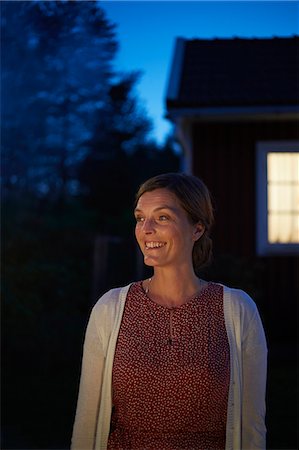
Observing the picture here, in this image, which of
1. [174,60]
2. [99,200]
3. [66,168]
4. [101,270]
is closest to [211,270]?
[101,270]

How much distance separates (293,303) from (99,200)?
63.0 feet

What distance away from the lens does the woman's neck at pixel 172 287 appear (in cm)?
220

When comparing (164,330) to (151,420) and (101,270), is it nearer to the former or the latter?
(151,420)

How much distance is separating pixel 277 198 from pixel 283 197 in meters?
0.09

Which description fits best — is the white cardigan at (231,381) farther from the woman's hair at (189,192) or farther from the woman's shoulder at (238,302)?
the woman's hair at (189,192)

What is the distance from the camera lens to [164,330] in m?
2.07

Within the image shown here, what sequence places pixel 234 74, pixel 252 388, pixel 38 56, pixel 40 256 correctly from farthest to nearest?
pixel 38 56
pixel 234 74
pixel 40 256
pixel 252 388

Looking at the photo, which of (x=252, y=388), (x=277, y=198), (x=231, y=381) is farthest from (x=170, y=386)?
(x=277, y=198)

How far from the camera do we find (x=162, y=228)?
2133mm

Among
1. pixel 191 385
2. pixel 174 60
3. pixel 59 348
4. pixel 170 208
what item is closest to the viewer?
pixel 191 385

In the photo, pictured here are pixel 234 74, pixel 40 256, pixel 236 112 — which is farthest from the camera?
pixel 234 74

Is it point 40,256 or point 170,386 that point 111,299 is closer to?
point 170,386

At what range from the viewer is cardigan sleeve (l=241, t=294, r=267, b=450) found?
205 cm

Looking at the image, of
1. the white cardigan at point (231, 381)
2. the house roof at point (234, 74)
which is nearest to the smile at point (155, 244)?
the white cardigan at point (231, 381)
